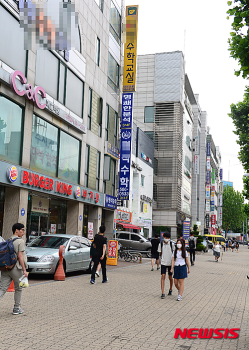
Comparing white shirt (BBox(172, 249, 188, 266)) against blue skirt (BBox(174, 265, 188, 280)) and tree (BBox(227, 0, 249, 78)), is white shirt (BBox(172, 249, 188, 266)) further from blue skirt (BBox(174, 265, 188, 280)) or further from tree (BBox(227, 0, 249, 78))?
tree (BBox(227, 0, 249, 78))

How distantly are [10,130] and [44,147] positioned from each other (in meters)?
3.12

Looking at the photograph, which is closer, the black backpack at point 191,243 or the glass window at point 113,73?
the black backpack at point 191,243

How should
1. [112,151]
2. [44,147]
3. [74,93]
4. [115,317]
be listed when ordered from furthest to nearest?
[112,151]
[74,93]
[44,147]
[115,317]

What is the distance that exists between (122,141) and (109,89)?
146 inches

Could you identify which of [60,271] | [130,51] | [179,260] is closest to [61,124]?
[60,271]

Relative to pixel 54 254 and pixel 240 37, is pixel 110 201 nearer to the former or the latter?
pixel 54 254

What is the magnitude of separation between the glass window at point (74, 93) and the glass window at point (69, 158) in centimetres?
167

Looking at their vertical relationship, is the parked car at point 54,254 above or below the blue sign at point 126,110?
below

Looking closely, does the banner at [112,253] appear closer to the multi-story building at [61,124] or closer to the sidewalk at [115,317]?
the multi-story building at [61,124]

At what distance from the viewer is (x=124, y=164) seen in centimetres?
2998

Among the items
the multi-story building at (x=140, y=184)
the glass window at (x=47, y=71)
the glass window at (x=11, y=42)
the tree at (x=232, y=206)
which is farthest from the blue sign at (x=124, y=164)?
Result: the tree at (x=232, y=206)

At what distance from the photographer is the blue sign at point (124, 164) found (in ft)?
97.6

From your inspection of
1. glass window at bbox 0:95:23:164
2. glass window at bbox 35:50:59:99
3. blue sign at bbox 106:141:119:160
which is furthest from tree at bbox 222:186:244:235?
glass window at bbox 0:95:23:164

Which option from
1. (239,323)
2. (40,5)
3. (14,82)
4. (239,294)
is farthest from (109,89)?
(239,323)
